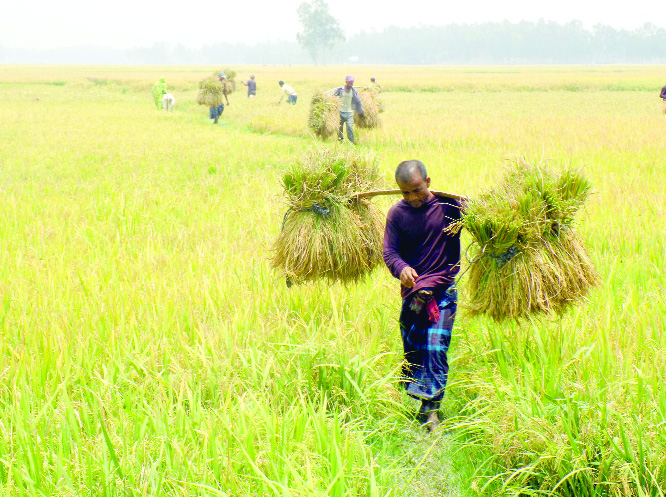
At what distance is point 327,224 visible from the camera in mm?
3459

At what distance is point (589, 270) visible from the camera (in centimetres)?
295

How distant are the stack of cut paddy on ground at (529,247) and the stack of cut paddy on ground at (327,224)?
28.9 inches

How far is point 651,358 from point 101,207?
5.36 metres

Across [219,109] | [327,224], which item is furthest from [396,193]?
[219,109]

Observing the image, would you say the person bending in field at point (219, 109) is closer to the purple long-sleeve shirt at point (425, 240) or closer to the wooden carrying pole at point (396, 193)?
the wooden carrying pole at point (396, 193)

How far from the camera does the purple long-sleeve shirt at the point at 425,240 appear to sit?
10.0ft

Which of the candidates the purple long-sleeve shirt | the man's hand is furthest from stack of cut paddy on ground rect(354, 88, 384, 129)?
the man's hand

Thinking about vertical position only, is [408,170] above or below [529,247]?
above

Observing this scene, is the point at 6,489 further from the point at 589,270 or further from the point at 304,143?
the point at 304,143

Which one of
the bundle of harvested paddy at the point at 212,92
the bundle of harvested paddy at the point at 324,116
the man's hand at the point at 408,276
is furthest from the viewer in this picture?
the bundle of harvested paddy at the point at 212,92

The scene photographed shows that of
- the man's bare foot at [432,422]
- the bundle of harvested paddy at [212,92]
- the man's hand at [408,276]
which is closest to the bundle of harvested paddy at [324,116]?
the bundle of harvested paddy at [212,92]

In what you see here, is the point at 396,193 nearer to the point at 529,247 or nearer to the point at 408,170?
the point at 408,170

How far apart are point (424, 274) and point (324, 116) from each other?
9465 mm

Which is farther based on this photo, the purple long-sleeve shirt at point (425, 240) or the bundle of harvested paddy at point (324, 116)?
the bundle of harvested paddy at point (324, 116)
